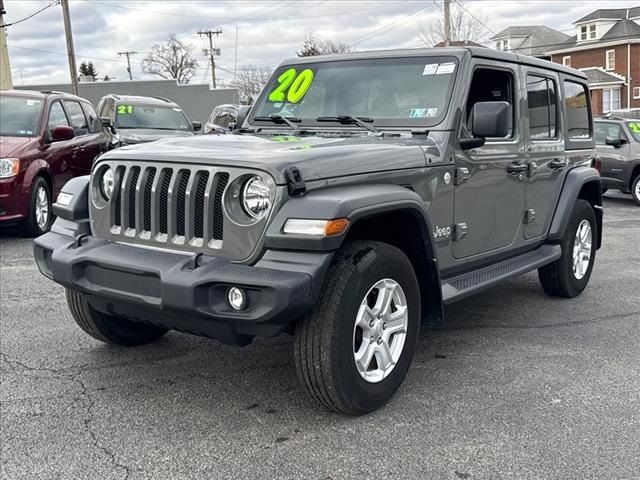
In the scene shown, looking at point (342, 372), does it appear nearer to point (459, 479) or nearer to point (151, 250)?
point (459, 479)

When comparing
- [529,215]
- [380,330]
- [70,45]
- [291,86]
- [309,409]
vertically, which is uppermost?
[70,45]

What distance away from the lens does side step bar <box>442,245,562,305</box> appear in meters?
4.16

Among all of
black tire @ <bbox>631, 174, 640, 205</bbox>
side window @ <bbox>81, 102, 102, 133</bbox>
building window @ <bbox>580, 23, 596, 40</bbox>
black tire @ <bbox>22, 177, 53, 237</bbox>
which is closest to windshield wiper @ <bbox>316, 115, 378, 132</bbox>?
black tire @ <bbox>22, 177, 53, 237</bbox>

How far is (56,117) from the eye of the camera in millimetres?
9258

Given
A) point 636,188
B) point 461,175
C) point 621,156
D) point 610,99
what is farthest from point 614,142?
point 610,99

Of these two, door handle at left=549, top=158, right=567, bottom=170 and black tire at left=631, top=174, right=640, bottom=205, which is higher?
door handle at left=549, top=158, right=567, bottom=170

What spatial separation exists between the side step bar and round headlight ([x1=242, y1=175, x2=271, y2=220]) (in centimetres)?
136

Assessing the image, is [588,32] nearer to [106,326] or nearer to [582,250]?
[582,250]

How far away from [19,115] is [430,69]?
20.9 feet

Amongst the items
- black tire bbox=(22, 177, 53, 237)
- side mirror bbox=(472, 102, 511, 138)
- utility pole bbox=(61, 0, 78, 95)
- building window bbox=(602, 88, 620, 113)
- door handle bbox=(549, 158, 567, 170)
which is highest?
utility pole bbox=(61, 0, 78, 95)

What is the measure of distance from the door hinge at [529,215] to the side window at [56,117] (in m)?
6.35

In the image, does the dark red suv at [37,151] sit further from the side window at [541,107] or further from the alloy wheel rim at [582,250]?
the alloy wheel rim at [582,250]

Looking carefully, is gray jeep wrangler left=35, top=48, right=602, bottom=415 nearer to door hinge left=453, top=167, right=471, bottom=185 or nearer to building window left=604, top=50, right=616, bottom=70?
door hinge left=453, top=167, right=471, bottom=185

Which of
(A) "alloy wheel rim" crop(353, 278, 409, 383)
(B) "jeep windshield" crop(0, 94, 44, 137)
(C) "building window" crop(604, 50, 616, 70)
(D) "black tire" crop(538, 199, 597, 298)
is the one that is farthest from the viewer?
(C) "building window" crop(604, 50, 616, 70)
